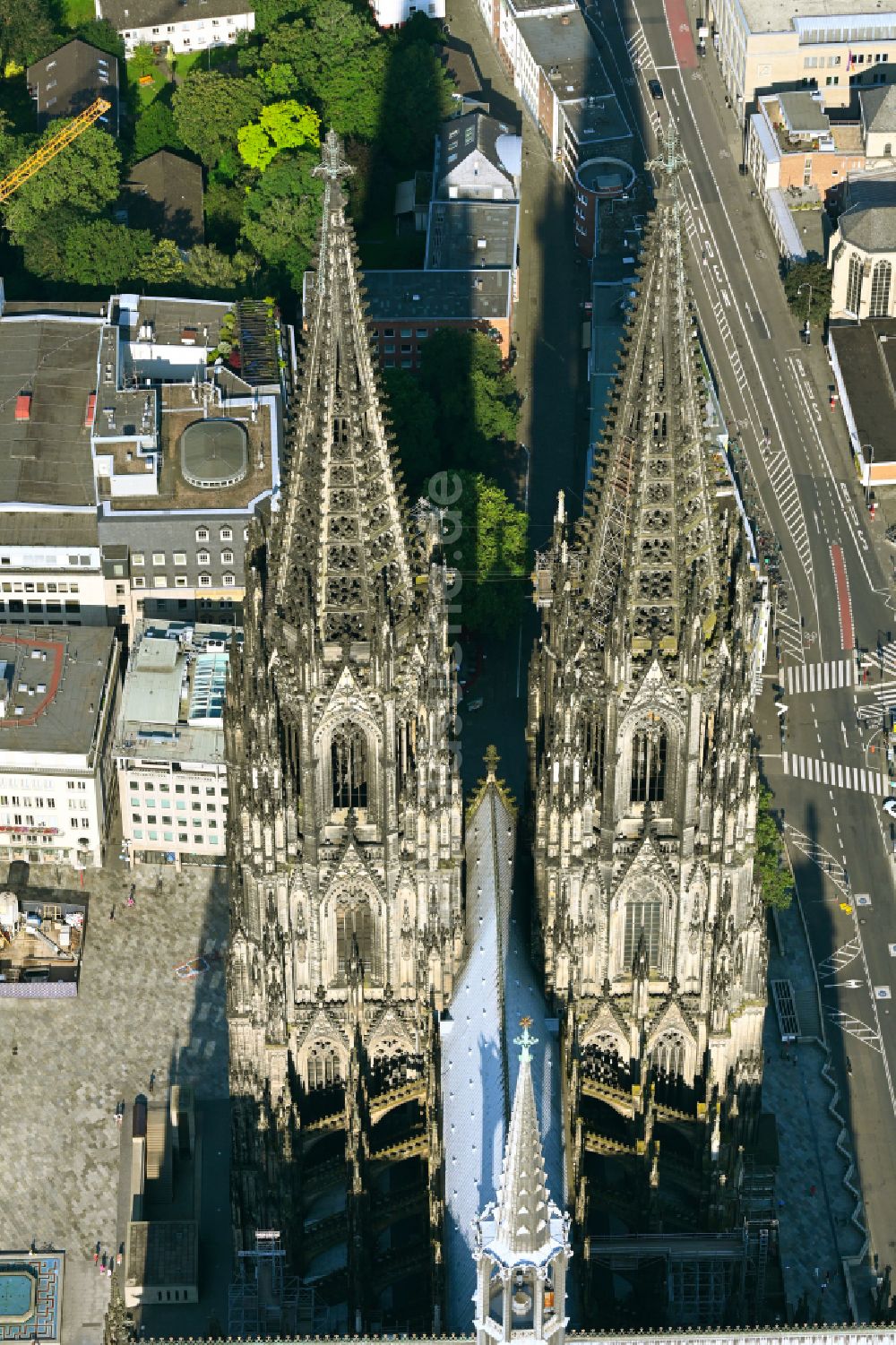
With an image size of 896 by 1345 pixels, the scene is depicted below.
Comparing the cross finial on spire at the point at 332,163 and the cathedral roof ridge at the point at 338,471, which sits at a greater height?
the cross finial on spire at the point at 332,163

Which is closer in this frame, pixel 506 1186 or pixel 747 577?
pixel 506 1186

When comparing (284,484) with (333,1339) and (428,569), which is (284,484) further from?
(333,1339)

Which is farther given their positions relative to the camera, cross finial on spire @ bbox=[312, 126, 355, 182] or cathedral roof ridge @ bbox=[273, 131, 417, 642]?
cross finial on spire @ bbox=[312, 126, 355, 182]

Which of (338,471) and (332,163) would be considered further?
(338,471)

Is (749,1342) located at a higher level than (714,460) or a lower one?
lower

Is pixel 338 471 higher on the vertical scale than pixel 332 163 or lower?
lower

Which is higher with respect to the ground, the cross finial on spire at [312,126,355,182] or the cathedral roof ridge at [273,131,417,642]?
the cross finial on spire at [312,126,355,182]

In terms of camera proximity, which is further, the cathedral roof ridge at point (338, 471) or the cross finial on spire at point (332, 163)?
the cross finial on spire at point (332, 163)

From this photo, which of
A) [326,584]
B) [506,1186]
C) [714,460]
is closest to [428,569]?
[326,584]
